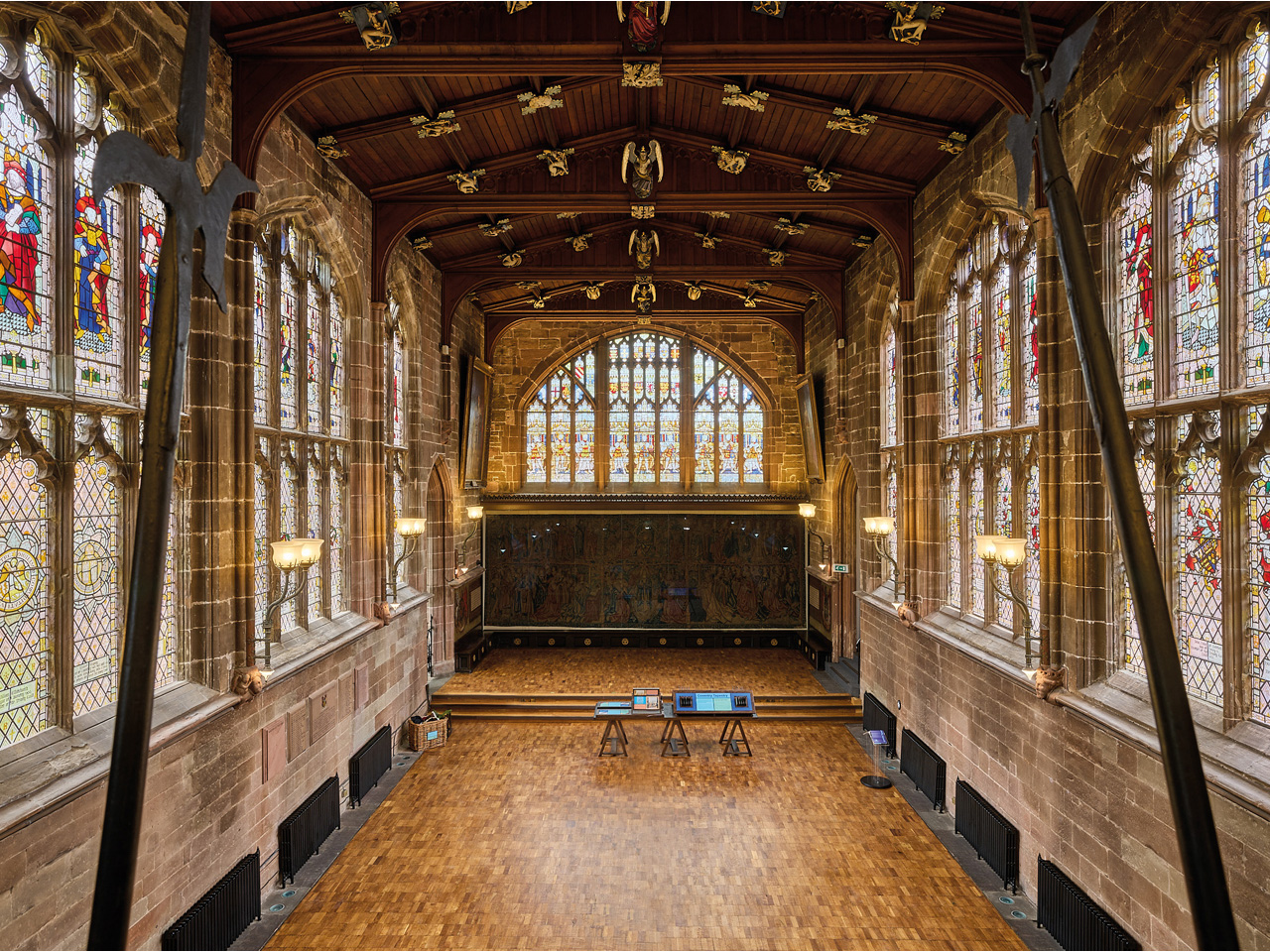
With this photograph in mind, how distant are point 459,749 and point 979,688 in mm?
7618

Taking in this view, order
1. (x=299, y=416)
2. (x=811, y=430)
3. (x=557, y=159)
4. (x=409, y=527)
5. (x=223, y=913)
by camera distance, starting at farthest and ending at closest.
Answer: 1. (x=811, y=430)
2. (x=409, y=527)
3. (x=557, y=159)
4. (x=299, y=416)
5. (x=223, y=913)

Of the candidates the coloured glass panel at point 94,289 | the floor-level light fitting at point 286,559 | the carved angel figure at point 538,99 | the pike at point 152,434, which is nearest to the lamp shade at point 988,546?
the floor-level light fitting at point 286,559

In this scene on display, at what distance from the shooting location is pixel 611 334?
17.4 meters

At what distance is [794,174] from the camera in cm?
997

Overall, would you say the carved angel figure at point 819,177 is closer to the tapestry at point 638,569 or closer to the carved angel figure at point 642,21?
the carved angel figure at point 642,21

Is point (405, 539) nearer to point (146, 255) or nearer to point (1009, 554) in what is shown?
point (146, 255)

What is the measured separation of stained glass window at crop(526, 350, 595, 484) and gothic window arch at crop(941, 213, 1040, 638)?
9585mm

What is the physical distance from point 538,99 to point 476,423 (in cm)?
822

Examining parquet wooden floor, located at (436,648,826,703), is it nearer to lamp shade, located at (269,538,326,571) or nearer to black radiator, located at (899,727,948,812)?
black radiator, located at (899,727,948,812)

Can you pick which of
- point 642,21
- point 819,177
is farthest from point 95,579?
point 819,177

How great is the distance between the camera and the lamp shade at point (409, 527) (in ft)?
36.1

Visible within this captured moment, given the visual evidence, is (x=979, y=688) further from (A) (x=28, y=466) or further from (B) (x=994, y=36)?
(A) (x=28, y=466)

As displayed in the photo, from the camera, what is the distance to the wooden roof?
6.63 meters

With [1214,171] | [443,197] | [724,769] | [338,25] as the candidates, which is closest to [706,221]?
[443,197]
